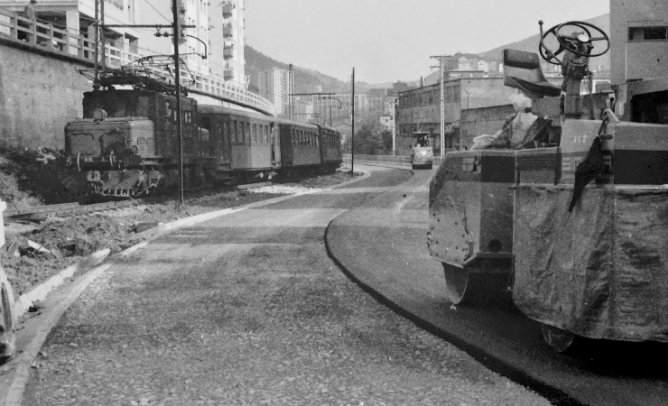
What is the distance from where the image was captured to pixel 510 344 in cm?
617

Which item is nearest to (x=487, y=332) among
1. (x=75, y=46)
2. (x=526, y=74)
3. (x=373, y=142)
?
(x=526, y=74)

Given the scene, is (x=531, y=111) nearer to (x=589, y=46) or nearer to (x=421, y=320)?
(x=589, y=46)

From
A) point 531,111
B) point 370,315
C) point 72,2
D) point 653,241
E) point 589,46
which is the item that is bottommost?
point 370,315

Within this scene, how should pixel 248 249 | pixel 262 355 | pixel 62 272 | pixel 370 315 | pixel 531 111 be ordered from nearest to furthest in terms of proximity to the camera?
pixel 262 355
pixel 531 111
pixel 370 315
pixel 62 272
pixel 248 249

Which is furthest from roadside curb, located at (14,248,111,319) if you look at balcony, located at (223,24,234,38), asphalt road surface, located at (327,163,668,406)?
balcony, located at (223,24,234,38)

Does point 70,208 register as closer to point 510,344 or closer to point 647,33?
point 510,344

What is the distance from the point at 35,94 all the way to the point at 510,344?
2494cm

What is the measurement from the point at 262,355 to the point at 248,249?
6.83 metres

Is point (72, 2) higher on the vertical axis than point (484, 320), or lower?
higher

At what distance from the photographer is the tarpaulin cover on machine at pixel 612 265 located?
477 cm

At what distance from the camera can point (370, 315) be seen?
25.5 ft

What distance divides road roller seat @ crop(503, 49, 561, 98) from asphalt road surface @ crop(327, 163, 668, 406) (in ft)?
6.72

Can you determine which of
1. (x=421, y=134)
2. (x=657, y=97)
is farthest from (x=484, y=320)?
(x=421, y=134)

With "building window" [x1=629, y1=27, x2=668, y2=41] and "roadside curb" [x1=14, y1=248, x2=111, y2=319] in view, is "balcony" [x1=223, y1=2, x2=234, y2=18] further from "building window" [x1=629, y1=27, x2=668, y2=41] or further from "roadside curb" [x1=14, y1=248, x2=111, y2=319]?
"roadside curb" [x1=14, y1=248, x2=111, y2=319]
